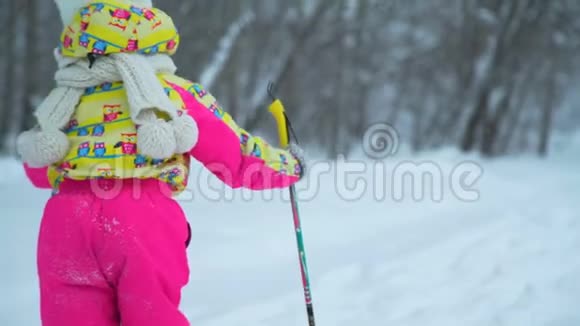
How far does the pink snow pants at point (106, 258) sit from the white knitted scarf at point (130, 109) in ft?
0.49

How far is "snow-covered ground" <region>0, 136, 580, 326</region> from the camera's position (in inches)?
148

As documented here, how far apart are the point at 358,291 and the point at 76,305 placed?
2.82 metres

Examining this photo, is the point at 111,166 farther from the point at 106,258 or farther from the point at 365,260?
the point at 365,260

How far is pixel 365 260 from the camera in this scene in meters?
4.98

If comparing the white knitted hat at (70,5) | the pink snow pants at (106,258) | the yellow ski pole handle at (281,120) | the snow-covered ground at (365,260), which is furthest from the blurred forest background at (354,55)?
the pink snow pants at (106,258)

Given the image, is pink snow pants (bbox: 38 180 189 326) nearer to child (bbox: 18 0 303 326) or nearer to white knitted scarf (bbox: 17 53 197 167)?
child (bbox: 18 0 303 326)

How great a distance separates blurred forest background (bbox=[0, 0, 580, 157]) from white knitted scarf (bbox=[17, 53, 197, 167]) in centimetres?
602

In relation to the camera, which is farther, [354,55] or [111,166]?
[354,55]

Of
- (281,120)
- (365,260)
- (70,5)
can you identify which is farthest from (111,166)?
(365,260)

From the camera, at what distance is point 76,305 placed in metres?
1.70

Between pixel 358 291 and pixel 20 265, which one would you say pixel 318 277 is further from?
pixel 20 265

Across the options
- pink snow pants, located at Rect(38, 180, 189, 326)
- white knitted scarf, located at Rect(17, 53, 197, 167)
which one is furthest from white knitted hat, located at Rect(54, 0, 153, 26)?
pink snow pants, located at Rect(38, 180, 189, 326)

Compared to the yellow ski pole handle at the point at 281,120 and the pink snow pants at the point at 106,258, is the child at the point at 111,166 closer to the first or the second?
the pink snow pants at the point at 106,258

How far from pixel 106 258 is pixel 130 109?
464 mm
